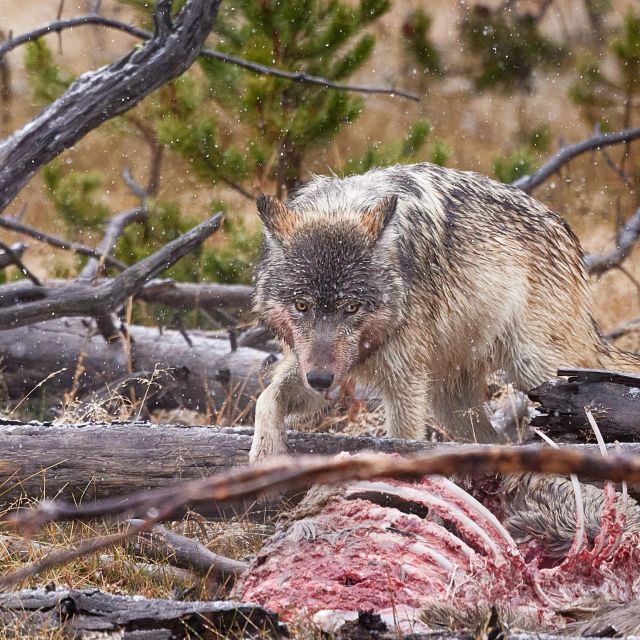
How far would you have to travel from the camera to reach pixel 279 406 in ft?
15.1

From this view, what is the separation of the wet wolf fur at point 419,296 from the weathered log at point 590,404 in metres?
0.95

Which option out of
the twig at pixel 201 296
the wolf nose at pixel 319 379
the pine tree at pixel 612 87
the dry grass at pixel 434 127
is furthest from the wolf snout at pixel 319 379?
the pine tree at pixel 612 87

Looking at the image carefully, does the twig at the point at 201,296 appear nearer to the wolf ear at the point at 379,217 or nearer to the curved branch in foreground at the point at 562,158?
the curved branch in foreground at the point at 562,158

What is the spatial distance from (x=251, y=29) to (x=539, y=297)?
14.9 ft

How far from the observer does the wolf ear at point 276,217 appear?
15.9 ft

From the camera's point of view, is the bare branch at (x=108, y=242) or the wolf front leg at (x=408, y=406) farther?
the bare branch at (x=108, y=242)

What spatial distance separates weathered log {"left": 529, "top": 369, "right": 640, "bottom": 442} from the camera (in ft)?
12.6

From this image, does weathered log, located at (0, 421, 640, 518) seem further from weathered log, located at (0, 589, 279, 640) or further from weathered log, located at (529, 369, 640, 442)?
weathered log, located at (0, 589, 279, 640)

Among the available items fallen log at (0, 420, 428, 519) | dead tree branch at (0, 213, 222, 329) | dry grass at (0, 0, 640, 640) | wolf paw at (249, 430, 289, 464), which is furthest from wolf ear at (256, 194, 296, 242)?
dry grass at (0, 0, 640, 640)

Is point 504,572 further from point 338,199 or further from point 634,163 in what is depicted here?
point 634,163

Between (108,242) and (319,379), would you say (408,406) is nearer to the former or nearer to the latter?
(319,379)

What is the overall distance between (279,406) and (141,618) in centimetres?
216

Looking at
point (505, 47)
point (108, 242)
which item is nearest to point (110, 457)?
point (108, 242)

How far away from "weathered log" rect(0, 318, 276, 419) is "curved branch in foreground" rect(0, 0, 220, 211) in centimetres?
123
